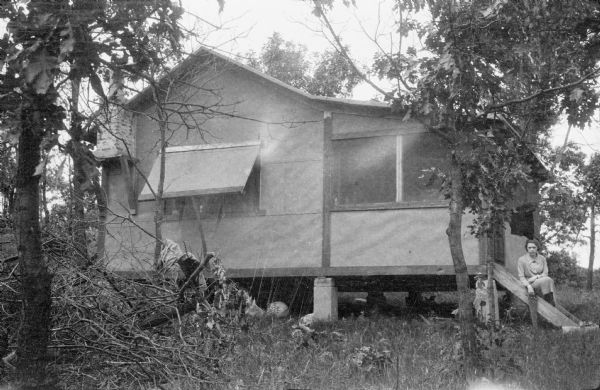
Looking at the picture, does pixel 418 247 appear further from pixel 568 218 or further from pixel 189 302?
pixel 568 218

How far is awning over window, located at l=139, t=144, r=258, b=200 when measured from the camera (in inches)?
476

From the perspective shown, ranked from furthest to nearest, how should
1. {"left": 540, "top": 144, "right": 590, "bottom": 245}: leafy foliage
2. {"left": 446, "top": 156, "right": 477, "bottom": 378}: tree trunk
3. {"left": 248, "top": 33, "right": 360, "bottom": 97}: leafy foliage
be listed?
{"left": 248, "top": 33, "right": 360, "bottom": 97}: leafy foliage, {"left": 540, "top": 144, "right": 590, "bottom": 245}: leafy foliage, {"left": 446, "top": 156, "right": 477, "bottom": 378}: tree trunk

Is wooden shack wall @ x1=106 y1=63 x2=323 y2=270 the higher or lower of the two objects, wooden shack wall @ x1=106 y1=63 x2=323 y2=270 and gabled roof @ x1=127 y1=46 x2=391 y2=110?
the lower

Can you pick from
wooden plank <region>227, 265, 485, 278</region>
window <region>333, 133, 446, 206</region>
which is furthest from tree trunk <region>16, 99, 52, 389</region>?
window <region>333, 133, 446, 206</region>

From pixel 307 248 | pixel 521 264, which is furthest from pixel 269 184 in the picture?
pixel 521 264

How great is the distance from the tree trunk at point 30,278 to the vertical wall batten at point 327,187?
7.80 metres

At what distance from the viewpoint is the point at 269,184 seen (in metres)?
12.4

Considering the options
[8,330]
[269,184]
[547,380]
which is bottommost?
[547,380]

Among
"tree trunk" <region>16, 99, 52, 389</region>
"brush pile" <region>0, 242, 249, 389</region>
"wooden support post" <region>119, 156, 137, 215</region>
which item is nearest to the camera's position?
"tree trunk" <region>16, 99, 52, 389</region>

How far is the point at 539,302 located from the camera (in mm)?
10422

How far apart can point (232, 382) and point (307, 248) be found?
21.7 feet

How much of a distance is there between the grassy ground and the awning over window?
3783 mm

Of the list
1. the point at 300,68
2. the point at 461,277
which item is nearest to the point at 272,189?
the point at 461,277

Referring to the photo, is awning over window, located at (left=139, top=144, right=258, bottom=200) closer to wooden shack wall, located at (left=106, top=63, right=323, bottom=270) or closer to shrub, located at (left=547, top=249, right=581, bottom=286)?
wooden shack wall, located at (left=106, top=63, right=323, bottom=270)
